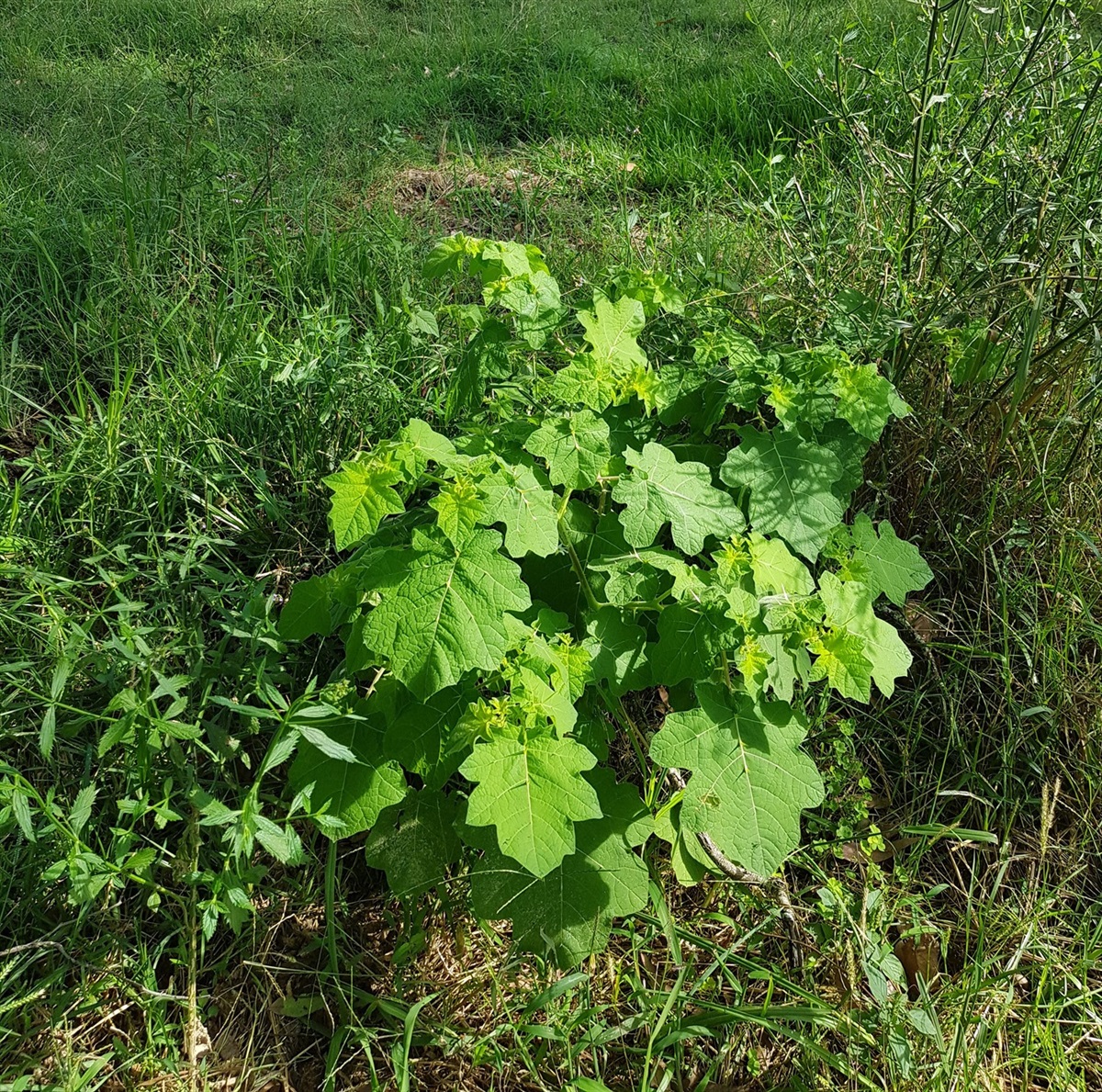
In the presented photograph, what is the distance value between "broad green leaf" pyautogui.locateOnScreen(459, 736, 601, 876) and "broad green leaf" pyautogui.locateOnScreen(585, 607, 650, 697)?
238 millimetres

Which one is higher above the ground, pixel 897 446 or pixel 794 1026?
pixel 897 446

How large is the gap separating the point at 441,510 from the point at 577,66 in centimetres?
397

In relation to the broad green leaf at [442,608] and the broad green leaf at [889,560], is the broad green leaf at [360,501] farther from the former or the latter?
the broad green leaf at [889,560]

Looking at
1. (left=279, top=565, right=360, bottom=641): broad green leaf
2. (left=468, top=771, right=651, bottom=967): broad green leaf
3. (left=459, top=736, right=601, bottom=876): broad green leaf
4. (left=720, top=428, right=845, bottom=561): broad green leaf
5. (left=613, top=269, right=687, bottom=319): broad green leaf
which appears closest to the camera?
(left=459, top=736, right=601, bottom=876): broad green leaf

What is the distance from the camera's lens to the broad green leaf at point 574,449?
1787 millimetres

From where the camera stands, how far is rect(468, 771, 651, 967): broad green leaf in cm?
173

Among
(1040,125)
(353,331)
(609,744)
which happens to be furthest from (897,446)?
(353,331)

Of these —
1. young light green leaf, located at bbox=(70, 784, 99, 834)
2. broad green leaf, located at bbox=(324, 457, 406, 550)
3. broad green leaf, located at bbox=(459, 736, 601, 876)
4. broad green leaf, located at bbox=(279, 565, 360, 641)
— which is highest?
broad green leaf, located at bbox=(324, 457, 406, 550)

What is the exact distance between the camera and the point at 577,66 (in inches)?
187

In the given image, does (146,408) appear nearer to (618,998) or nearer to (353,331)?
(353,331)

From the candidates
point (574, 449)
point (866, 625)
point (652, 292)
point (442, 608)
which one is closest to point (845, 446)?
point (866, 625)

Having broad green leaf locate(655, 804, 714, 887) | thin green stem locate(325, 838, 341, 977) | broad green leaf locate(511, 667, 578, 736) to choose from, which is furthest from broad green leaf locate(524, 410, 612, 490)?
thin green stem locate(325, 838, 341, 977)

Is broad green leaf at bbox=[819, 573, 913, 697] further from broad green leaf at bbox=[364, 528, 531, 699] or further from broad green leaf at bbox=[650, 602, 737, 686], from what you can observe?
broad green leaf at bbox=[364, 528, 531, 699]

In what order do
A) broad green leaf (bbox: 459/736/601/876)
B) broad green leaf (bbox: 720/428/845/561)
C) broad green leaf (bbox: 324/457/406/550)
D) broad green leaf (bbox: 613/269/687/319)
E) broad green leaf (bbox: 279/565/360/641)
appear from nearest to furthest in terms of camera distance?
broad green leaf (bbox: 459/736/601/876), broad green leaf (bbox: 324/457/406/550), broad green leaf (bbox: 279/565/360/641), broad green leaf (bbox: 720/428/845/561), broad green leaf (bbox: 613/269/687/319)
